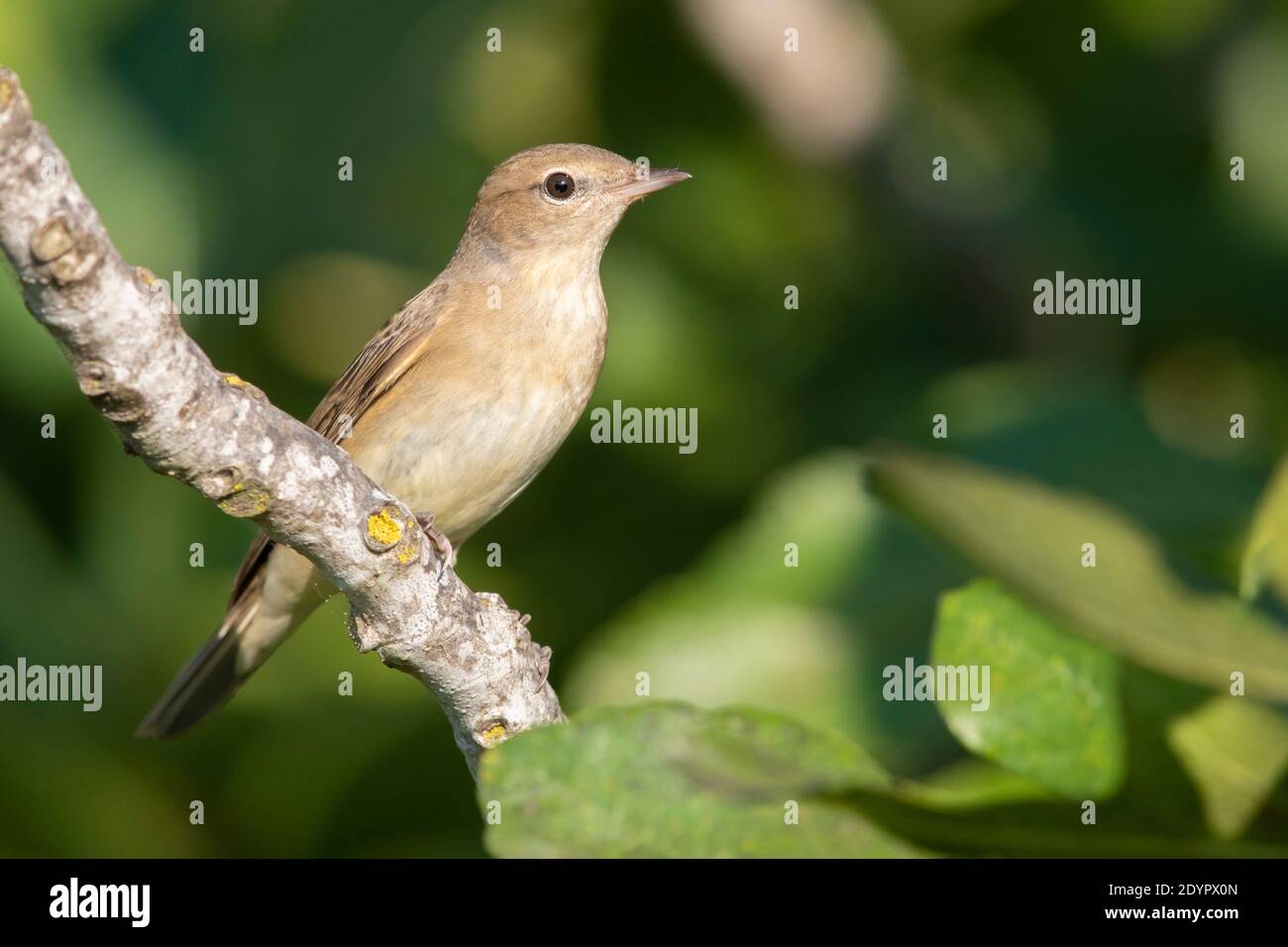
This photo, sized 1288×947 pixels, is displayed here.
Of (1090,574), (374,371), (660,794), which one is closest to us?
(660,794)

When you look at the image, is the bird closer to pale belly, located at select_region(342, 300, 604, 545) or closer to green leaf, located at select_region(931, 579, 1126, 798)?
pale belly, located at select_region(342, 300, 604, 545)

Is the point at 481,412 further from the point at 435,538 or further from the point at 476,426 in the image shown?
the point at 435,538

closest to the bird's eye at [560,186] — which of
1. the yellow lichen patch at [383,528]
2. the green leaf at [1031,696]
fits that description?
the yellow lichen patch at [383,528]

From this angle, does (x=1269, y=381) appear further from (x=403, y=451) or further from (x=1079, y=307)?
(x=403, y=451)

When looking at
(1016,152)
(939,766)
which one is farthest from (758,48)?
(939,766)

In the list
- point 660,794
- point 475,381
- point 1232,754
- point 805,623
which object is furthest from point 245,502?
point 475,381
